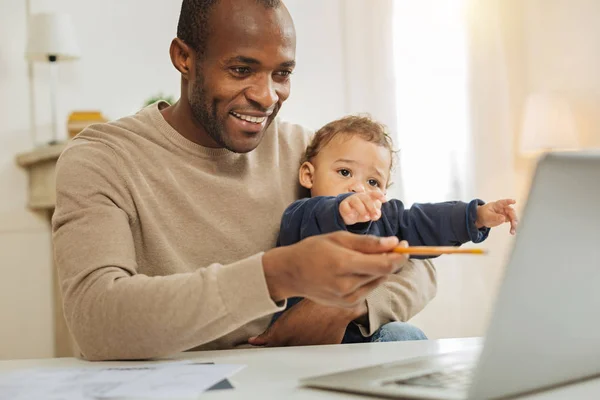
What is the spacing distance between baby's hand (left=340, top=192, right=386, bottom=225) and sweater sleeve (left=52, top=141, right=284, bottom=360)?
1.05ft

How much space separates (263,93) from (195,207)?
0.86 ft

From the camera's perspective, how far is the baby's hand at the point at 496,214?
59.2 inches

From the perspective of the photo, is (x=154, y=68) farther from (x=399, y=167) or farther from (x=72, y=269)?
(x=72, y=269)

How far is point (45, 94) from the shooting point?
163 inches

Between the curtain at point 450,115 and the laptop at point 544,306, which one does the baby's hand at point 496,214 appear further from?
the curtain at point 450,115

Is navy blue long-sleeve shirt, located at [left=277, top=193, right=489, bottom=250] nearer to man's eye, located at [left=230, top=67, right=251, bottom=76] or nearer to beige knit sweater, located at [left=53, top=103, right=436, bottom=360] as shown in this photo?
beige knit sweater, located at [left=53, top=103, right=436, bottom=360]

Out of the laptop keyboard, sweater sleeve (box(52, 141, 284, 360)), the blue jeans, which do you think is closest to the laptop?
the laptop keyboard

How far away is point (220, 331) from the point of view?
113 centimetres

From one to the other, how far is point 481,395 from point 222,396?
282 mm

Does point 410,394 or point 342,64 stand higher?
point 342,64

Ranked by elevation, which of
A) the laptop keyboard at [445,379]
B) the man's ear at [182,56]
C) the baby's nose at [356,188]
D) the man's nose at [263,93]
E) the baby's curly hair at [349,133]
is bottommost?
the laptop keyboard at [445,379]

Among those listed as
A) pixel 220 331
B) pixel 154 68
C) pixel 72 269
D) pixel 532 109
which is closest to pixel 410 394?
pixel 220 331

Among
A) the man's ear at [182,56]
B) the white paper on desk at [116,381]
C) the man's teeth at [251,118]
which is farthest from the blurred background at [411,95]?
the white paper on desk at [116,381]

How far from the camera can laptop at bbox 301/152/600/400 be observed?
69 centimetres
